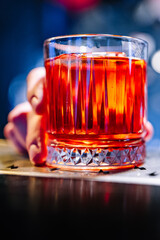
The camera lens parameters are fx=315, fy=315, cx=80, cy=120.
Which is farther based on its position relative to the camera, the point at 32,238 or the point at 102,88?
the point at 102,88

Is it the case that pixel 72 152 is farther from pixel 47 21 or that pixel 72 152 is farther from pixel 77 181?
pixel 47 21

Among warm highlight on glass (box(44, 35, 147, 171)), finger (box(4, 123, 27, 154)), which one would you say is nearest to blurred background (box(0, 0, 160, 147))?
finger (box(4, 123, 27, 154))

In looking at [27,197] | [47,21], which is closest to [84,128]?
[27,197]

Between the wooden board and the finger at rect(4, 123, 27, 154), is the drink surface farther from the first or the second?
the finger at rect(4, 123, 27, 154)

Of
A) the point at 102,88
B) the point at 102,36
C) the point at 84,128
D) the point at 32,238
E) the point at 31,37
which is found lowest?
the point at 32,238

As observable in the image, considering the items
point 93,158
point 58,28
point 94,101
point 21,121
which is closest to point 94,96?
point 94,101
